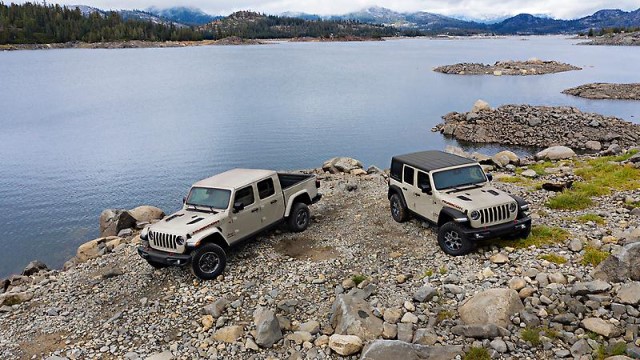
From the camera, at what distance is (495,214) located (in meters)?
13.2

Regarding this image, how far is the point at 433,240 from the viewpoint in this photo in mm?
14789

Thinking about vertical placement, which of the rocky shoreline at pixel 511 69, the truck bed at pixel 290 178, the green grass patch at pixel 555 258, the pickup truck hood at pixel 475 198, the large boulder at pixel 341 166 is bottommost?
the large boulder at pixel 341 166

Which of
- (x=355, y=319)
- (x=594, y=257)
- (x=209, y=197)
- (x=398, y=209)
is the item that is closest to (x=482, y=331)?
(x=355, y=319)

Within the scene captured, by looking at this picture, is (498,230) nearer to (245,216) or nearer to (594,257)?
(594,257)

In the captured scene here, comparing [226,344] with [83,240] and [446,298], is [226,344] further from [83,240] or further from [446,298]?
[83,240]

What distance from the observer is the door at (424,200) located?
47.5ft

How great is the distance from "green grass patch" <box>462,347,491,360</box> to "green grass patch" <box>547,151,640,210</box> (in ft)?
31.4

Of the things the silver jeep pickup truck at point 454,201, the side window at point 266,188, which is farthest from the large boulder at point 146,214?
the silver jeep pickup truck at point 454,201

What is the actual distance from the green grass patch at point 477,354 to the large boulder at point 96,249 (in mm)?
14213

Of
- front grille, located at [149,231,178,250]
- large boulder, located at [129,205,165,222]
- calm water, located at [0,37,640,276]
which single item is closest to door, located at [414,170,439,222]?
front grille, located at [149,231,178,250]

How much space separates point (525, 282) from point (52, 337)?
1196 centimetres

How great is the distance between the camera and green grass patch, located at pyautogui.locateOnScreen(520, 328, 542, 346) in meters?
9.12

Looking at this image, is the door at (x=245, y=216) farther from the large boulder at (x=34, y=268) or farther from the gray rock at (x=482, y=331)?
the large boulder at (x=34, y=268)

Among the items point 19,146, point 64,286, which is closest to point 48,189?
point 19,146
